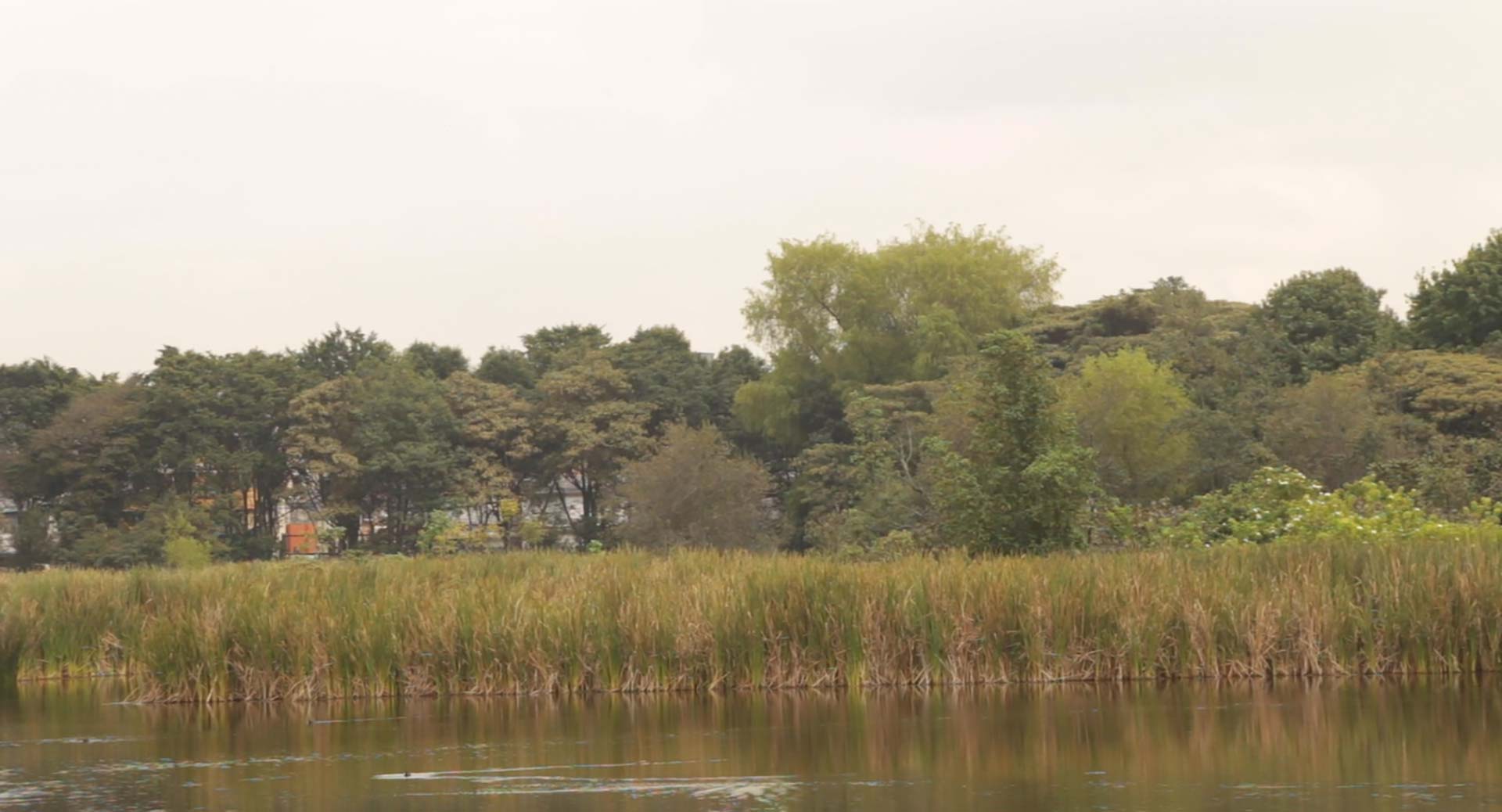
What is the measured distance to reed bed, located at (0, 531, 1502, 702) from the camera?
622 inches

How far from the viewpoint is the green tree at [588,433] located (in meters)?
63.2

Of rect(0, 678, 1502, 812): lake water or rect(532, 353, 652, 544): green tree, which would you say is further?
rect(532, 353, 652, 544): green tree

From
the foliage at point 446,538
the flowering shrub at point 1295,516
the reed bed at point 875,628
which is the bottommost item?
the reed bed at point 875,628

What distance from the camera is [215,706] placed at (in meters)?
16.5

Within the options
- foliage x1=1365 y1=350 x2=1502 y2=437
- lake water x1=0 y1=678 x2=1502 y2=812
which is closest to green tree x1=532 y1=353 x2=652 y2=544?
foliage x1=1365 y1=350 x2=1502 y2=437

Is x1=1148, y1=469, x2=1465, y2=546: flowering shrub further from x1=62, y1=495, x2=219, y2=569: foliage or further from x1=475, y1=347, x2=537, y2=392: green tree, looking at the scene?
x1=475, y1=347, x2=537, y2=392: green tree

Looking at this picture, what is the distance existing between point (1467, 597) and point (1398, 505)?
7580 mm

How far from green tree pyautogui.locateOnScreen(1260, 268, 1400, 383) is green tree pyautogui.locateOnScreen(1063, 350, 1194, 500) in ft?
13.5

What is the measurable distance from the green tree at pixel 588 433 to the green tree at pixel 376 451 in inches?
142

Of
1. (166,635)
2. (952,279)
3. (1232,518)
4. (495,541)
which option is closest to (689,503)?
(495,541)

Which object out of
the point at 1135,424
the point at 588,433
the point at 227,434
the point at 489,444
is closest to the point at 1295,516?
the point at 1135,424

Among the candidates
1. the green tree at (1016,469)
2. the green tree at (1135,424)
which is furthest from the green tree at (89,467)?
the green tree at (1016,469)

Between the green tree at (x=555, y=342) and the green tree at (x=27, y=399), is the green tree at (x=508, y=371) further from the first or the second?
the green tree at (x=27, y=399)

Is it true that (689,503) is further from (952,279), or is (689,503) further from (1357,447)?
(1357,447)
